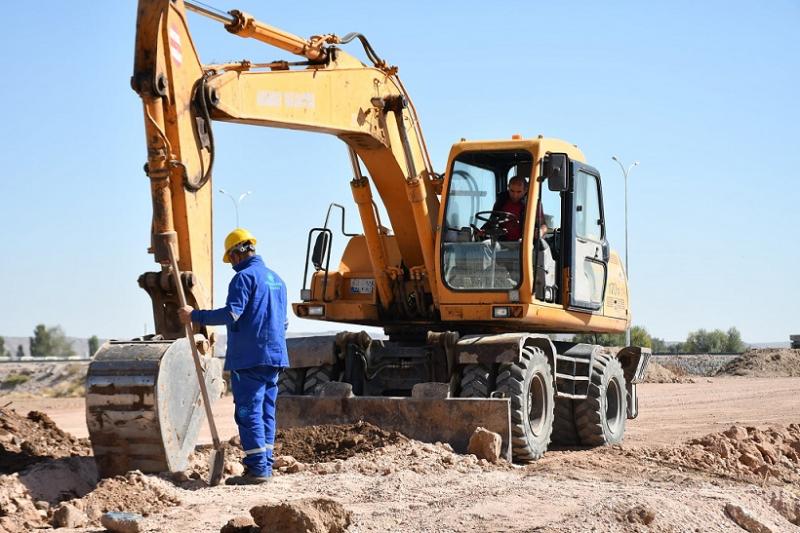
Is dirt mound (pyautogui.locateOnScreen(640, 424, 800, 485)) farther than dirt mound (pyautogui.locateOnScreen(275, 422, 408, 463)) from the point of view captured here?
Yes

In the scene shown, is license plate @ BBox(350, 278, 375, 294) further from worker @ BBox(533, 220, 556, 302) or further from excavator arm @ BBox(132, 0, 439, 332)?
worker @ BBox(533, 220, 556, 302)

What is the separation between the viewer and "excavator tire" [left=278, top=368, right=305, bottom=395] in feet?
44.5

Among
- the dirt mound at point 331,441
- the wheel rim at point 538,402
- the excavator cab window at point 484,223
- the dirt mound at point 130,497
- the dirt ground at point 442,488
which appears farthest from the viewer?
the excavator cab window at point 484,223

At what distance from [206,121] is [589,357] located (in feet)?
20.9

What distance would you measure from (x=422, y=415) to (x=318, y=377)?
1.78 meters

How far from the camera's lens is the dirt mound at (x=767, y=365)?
33.7 metres

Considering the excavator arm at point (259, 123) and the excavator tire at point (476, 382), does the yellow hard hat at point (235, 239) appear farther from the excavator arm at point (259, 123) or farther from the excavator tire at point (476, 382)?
the excavator tire at point (476, 382)

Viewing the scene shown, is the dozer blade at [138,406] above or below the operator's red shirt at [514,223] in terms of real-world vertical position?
below

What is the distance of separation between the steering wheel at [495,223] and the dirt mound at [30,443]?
4.67 m

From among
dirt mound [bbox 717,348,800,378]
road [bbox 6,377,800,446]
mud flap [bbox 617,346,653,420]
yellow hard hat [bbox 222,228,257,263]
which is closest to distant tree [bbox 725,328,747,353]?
dirt mound [bbox 717,348,800,378]

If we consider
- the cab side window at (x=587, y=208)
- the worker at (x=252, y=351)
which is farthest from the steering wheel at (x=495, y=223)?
the worker at (x=252, y=351)

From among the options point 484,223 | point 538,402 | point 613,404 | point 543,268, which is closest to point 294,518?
point 538,402

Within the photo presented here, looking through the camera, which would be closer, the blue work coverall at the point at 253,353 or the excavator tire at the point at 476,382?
the blue work coverall at the point at 253,353

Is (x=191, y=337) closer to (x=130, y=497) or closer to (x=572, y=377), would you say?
(x=130, y=497)
